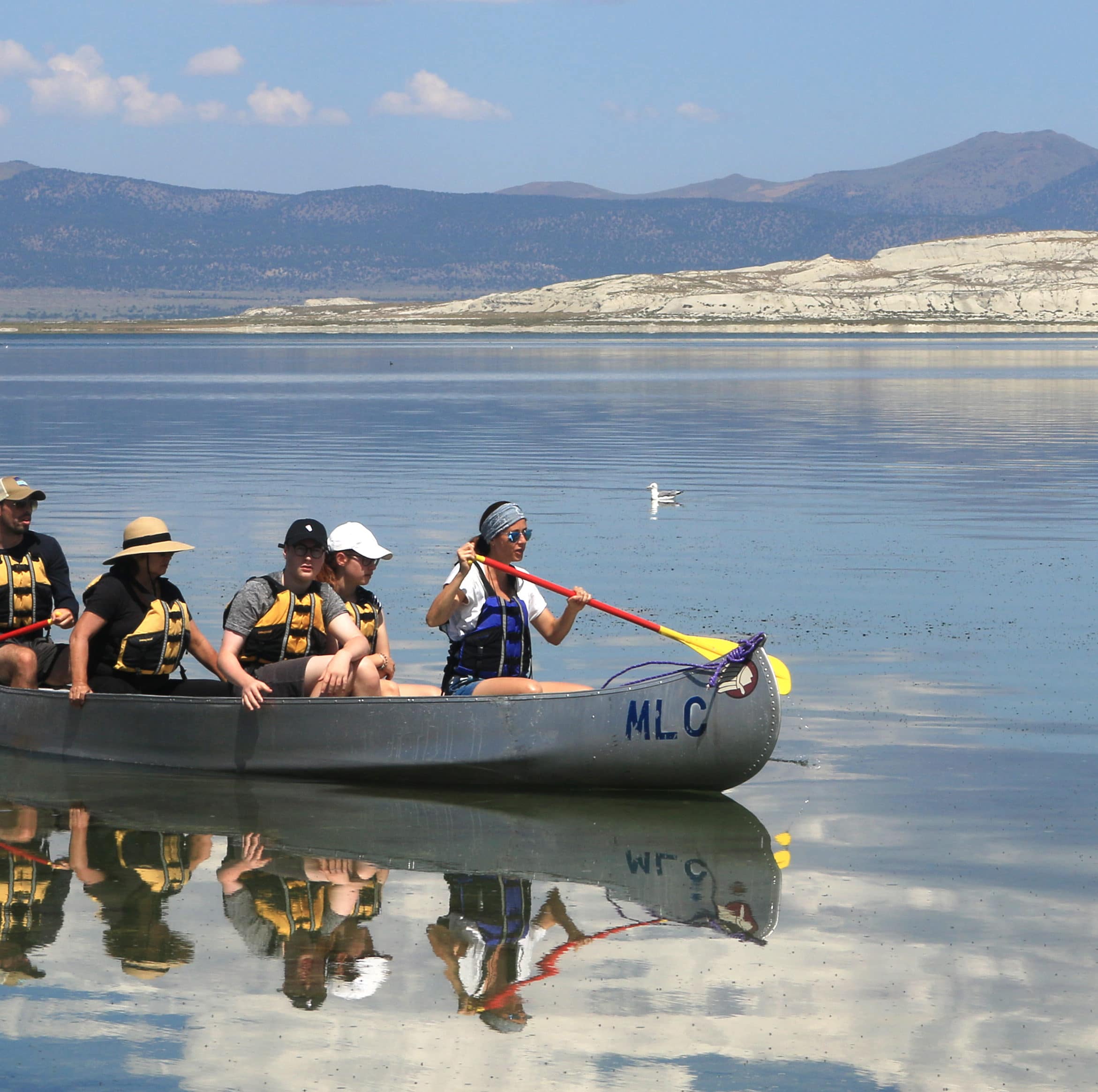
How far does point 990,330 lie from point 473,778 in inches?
6361

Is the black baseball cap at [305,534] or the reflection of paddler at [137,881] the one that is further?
the black baseball cap at [305,534]

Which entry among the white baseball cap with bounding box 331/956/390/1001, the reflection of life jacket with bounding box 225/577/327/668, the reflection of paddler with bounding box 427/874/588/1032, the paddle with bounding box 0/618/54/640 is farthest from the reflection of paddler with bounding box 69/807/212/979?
the paddle with bounding box 0/618/54/640

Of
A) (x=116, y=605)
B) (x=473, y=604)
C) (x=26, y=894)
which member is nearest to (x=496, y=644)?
(x=473, y=604)

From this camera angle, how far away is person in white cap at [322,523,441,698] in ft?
33.0

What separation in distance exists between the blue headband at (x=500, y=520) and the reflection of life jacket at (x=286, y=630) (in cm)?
103

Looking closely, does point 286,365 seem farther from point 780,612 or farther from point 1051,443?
point 780,612

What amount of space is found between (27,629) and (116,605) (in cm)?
117

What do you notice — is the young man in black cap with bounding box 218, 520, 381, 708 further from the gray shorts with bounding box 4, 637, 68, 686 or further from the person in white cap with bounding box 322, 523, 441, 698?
the gray shorts with bounding box 4, 637, 68, 686

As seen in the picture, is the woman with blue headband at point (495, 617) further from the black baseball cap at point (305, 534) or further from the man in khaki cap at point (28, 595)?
the man in khaki cap at point (28, 595)

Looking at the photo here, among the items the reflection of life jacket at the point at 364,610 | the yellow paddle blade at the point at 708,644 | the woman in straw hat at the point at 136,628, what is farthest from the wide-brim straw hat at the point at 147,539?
the yellow paddle blade at the point at 708,644

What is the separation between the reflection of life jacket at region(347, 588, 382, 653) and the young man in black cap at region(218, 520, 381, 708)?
5.7 inches

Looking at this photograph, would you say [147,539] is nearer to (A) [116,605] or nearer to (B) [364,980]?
(A) [116,605]

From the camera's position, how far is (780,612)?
51.5 feet

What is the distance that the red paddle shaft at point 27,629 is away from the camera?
36.0 feet
